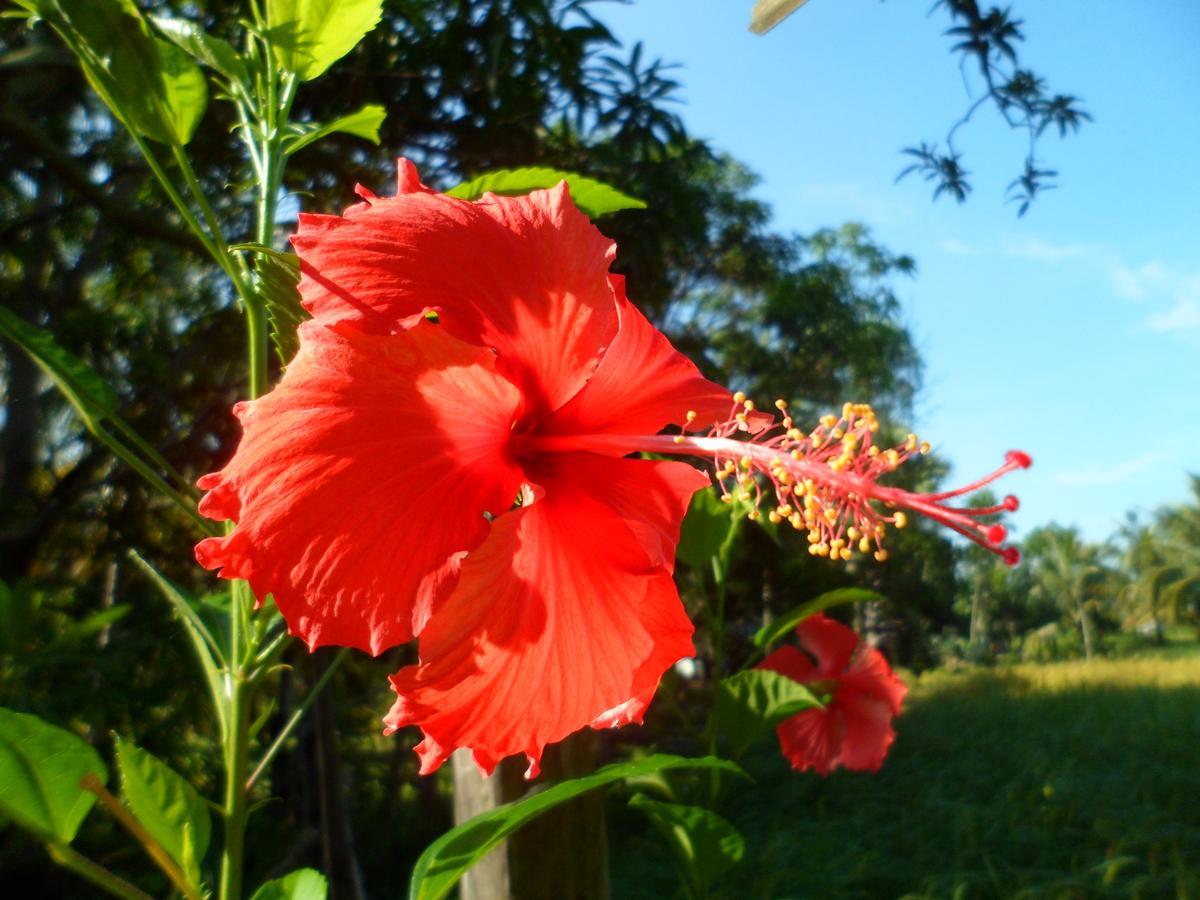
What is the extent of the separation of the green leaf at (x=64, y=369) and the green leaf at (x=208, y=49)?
0.21 metres

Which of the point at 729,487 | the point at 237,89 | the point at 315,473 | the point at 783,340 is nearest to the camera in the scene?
the point at 315,473

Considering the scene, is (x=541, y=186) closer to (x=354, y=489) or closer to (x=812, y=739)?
(x=354, y=489)

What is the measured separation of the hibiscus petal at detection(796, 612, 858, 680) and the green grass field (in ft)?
4.75

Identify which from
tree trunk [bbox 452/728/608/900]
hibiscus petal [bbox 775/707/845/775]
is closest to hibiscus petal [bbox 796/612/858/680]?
hibiscus petal [bbox 775/707/845/775]

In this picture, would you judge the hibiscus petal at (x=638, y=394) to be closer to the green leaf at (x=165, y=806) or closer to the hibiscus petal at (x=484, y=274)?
the hibiscus petal at (x=484, y=274)

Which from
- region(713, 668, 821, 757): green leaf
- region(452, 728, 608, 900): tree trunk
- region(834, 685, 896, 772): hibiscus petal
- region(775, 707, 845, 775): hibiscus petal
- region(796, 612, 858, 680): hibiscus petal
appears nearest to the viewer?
region(452, 728, 608, 900): tree trunk

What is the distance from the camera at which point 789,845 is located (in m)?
4.48

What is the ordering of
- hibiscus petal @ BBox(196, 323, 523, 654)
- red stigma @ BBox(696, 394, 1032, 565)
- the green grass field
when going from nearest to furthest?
hibiscus petal @ BBox(196, 323, 523, 654), red stigma @ BBox(696, 394, 1032, 565), the green grass field

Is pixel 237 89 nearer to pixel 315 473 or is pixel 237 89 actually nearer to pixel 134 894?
pixel 315 473

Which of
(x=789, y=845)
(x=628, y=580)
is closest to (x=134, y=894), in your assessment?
(x=628, y=580)

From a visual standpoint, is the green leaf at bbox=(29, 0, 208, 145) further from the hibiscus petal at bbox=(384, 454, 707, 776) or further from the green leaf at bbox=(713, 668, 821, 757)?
the green leaf at bbox=(713, 668, 821, 757)

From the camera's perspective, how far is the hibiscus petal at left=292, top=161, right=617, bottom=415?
460mm

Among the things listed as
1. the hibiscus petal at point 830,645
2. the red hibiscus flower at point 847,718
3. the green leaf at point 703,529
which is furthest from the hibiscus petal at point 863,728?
the green leaf at point 703,529

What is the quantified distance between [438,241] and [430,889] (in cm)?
41
